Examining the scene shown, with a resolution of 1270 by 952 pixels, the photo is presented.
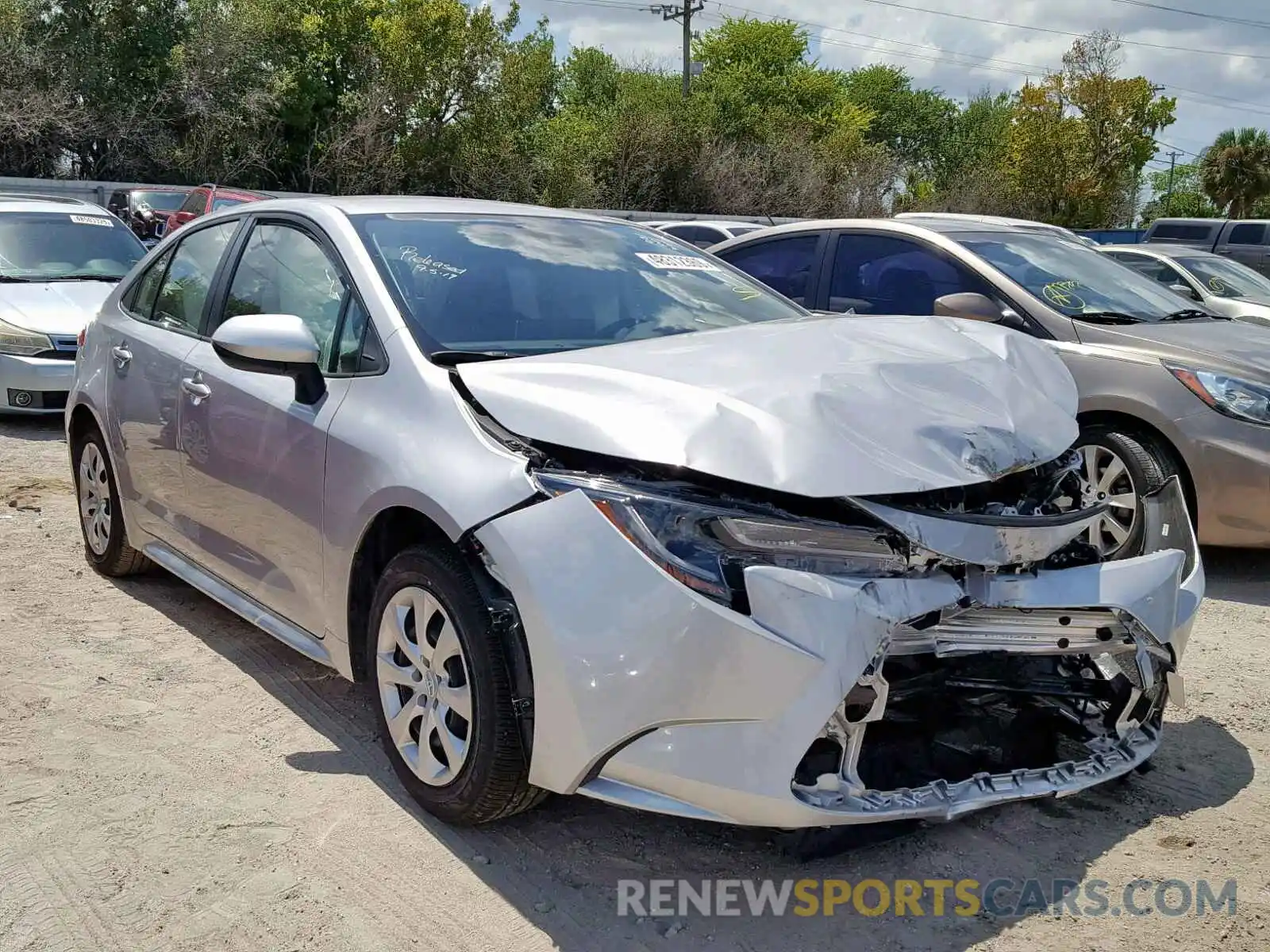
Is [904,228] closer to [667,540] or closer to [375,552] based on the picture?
[375,552]

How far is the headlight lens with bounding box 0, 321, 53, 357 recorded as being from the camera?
28.8 feet


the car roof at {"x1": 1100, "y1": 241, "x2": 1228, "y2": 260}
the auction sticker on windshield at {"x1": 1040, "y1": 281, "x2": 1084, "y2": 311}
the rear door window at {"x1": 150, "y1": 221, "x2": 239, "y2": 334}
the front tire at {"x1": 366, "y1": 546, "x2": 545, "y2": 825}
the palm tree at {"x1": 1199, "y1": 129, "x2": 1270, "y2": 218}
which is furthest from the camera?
the palm tree at {"x1": 1199, "y1": 129, "x2": 1270, "y2": 218}

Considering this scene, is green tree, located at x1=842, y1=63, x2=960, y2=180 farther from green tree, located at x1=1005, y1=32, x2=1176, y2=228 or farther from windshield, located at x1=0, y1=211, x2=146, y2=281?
windshield, located at x1=0, y1=211, x2=146, y2=281

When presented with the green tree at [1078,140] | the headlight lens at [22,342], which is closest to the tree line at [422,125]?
the green tree at [1078,140]

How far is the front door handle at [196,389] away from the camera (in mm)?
4184

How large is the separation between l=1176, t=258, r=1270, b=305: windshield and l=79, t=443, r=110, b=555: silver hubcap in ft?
38.0

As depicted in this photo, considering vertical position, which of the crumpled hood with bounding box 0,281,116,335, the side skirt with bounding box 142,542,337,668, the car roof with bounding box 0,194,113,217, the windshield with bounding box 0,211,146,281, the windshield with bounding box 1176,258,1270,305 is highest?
the car roof with bounding box 0,194,113,217

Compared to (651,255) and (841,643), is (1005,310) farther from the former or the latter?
(841,643)

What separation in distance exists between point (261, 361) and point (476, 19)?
99.2 feet

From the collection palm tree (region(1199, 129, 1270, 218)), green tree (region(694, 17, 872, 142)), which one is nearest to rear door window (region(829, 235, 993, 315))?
green tree (region(694, 17, 872, 142))

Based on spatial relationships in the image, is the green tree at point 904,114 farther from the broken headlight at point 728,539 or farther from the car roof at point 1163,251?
the broken headlight at point 728,539

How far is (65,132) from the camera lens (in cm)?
2705

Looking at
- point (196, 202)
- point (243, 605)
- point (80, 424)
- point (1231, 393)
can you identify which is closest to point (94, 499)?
point (80, 424)

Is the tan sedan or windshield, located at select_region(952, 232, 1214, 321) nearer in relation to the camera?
the tan sedan
